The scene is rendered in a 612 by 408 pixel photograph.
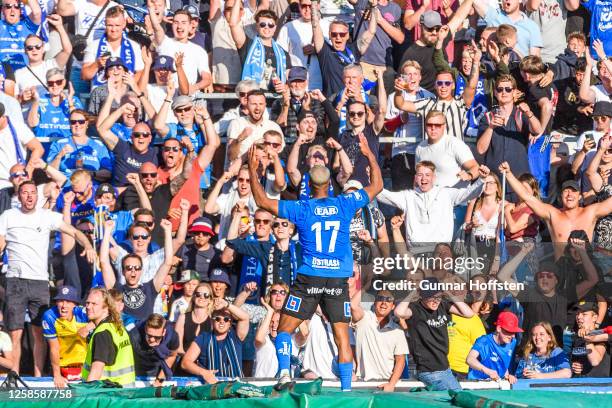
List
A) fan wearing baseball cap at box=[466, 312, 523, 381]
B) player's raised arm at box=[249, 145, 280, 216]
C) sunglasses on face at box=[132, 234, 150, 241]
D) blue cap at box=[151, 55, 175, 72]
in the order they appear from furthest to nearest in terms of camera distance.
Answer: blue cap at box=[151, 55, 175, 72] → sunglasses on face at box=[132, 234, 150, 241] → fan wearing baseball cap at box=[466, 312, 523, 381] → player's raised arm at box=[249, 145, 280, 216]

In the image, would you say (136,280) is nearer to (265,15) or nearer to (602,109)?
(265,15)

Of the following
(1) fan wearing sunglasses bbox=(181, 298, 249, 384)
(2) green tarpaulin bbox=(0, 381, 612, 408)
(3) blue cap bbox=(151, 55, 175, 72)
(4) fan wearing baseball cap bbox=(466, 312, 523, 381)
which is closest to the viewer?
(2) green tarpaulin bbox=(0, 381, 612, 408)

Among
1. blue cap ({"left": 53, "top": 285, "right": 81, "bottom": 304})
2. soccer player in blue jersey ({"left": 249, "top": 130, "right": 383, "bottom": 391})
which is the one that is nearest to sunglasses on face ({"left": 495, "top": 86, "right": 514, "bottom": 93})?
soccer player in blue jersey ({"left": 249, "top": 130, "right": 383, "bottom": 391})

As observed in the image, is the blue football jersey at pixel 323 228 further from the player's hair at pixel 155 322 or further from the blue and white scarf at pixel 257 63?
the blue and white scarf at pixel 257 63

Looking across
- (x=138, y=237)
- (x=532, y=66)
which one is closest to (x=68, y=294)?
(x=138, y=237)

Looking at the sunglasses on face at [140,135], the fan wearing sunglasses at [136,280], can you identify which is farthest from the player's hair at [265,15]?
the fan wearing sunglasses at [136,280]

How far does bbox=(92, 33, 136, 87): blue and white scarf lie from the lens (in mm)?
15516

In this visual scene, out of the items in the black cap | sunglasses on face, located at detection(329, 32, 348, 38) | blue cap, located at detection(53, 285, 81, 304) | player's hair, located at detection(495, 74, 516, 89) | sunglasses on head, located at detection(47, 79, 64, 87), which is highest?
sunglasses on face, located at detection(329, 32, 348, 38)

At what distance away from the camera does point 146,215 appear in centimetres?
1384

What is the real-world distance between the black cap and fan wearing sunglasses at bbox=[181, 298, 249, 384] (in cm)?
481

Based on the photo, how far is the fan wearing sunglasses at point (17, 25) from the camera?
15.9 m

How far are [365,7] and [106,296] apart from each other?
5.68 metres

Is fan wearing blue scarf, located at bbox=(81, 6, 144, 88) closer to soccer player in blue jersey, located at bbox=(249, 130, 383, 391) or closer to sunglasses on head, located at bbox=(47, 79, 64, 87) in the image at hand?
sunglasses on head, located at bbox=(47, 79, 64, 87)

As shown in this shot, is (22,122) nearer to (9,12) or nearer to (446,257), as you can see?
(9,12)
